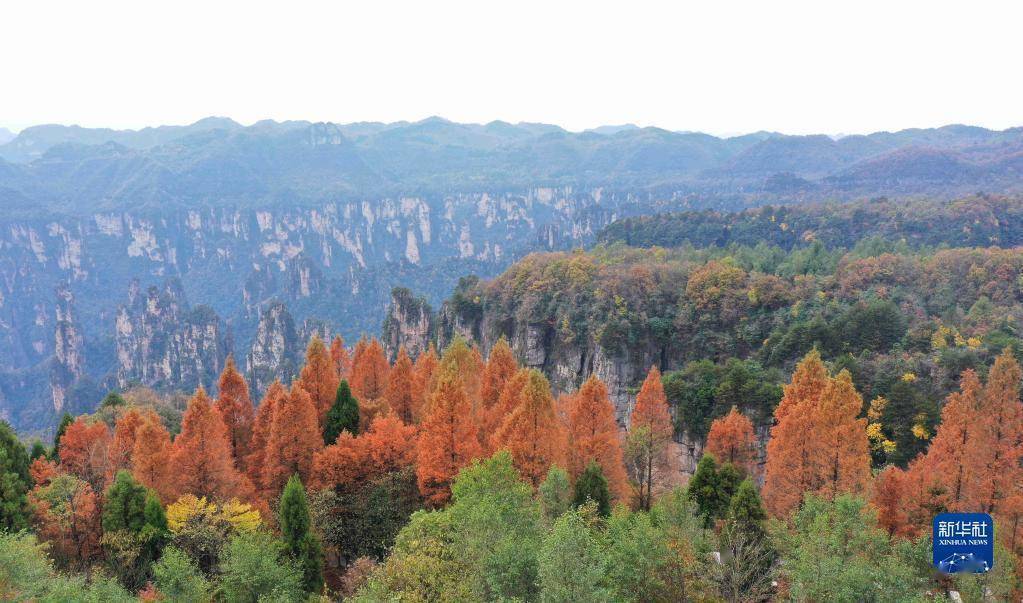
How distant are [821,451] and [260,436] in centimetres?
2965

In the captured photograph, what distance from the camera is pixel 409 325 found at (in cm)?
11644

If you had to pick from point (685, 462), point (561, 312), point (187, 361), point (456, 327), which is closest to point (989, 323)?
point (685, 462)

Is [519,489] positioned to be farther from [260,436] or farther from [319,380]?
[319,380]

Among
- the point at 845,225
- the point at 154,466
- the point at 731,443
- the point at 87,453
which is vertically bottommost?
the point at 731,443

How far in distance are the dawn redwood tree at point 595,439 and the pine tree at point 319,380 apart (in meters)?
15.9

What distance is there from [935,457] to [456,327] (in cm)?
7901

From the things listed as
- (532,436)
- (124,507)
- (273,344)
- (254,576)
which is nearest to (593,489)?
(532,436)

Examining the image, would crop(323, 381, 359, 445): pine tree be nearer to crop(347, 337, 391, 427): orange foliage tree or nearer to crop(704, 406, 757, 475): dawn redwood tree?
crop(347, 337, 391, 427): orange foliage tree

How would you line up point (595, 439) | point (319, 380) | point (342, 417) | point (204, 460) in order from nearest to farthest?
point (204, 460)
point (595, 439)
point (342, 417)
point (319, 380)

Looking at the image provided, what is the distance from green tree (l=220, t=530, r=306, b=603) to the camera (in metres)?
24.8

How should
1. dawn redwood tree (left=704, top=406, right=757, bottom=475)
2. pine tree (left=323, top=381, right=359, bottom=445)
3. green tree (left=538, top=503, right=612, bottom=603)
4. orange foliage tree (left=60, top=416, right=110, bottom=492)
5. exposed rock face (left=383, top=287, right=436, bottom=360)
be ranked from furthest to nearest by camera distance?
exposed rock face (left=383, top=287, right=436, bottom=360)
dawn redwood tree (left=704, top=406, right=757, bottom=475)
pine tree (left=323, top=381, right=359, bottom=445)
orange foliage tree (left=60, top=416, right=110, bottom=492)
green tree (left=538, top=503, right=612, bottom=603)

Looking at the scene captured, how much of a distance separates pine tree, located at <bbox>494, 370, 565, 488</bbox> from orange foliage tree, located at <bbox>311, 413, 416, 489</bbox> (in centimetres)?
588

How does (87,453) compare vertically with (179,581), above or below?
below

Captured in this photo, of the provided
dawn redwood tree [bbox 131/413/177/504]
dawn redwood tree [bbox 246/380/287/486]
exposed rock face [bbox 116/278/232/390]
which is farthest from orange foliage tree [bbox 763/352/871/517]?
exposed rock face [bbox 116/278/232/390]
